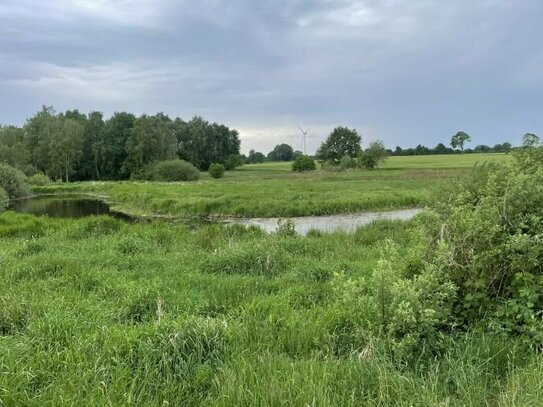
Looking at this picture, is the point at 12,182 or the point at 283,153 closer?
the point at 12,182

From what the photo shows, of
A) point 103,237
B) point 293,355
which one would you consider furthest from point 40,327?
point 103,237

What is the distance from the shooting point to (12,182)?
183ft

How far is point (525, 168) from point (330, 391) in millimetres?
4623

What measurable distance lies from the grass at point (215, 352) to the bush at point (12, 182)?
174 feet

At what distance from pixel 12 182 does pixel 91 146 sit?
45068mm

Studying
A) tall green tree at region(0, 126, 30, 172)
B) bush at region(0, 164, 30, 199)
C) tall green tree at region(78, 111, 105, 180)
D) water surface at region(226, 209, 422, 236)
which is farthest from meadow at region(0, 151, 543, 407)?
tall green tree at region(78, 111, 105, 180)

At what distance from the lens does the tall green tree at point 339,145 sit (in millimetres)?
110875

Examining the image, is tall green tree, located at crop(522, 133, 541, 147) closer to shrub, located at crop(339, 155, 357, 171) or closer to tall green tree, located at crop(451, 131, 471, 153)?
shrub, located at crop(339, 155, 357, 171)

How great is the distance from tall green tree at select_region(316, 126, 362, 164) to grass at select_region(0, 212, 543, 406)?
103 metres

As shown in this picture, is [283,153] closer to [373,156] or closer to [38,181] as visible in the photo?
[373,156]

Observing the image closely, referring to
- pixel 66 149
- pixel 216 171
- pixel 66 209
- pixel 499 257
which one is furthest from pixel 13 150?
pixel 499 257

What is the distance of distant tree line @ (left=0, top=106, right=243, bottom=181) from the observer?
9075 cm

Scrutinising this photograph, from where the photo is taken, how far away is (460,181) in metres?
7.50

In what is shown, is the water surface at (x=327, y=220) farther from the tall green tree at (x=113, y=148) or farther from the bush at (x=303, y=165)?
the tall green tree at (x=113, y=148)
